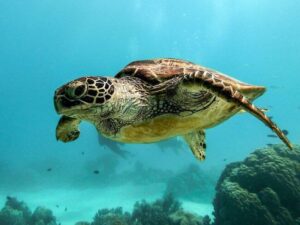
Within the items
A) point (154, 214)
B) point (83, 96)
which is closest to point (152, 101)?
point (83, 96)

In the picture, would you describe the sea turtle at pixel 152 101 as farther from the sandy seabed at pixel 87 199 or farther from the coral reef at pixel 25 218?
the sandy seabed at pixel 87 199

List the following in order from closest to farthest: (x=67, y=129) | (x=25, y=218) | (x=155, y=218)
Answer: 1. (x=67, y=129)
2. (x=155, y=218)
3. (x=25, y=218)

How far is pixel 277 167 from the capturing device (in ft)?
32.9

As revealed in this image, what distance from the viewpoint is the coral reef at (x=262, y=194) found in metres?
9.09

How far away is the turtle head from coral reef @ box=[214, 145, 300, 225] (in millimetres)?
7360

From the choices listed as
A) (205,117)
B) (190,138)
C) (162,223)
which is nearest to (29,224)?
(162,223)

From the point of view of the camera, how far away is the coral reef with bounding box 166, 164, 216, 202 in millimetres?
24047

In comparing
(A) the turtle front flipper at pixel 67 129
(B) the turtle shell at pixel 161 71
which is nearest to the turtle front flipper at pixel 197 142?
(B) the turtle shell at pixel 161 71

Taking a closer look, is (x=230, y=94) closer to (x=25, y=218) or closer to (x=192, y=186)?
(x=25, y=218)

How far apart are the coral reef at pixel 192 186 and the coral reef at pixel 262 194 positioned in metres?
13.7

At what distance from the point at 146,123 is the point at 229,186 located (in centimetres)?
698

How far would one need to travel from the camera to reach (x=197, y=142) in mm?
5352

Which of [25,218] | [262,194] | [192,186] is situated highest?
[192,186]

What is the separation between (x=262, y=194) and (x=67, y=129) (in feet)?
22.5
